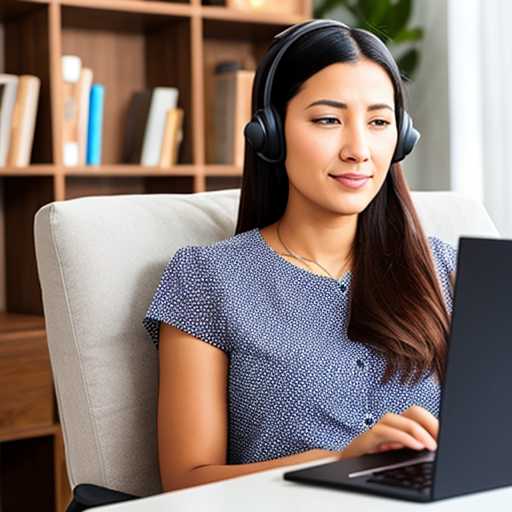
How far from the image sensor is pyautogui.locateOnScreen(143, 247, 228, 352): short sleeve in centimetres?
122

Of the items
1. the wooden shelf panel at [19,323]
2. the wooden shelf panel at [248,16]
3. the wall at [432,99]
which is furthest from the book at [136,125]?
the wall at [432,99]

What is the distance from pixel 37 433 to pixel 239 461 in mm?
1137

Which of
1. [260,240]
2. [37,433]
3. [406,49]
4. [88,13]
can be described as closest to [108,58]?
[88,13]

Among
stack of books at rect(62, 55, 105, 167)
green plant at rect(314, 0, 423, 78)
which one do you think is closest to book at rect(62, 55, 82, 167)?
stack of books at rect(62, 55, 105, 167)

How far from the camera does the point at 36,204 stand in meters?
2.47

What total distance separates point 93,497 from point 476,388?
67 centimetres

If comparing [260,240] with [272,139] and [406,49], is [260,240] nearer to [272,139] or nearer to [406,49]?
[272,139]

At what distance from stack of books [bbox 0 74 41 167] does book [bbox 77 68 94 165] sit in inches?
4.9

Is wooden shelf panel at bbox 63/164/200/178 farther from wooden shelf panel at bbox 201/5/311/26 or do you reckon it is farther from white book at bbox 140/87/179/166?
wooden shelf panel at bbox 201/5/311/26

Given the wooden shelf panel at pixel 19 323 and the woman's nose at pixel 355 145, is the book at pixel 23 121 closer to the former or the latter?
the wooden shelf panel at pixel 19 323

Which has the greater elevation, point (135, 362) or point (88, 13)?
point (88, 13)

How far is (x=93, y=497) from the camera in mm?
1169

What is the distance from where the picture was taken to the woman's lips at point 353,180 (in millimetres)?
1253

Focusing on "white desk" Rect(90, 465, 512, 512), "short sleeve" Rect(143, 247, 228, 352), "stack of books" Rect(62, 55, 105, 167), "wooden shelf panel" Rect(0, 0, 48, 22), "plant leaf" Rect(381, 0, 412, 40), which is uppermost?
"plant leaf" Rect(381, 0, 412, 40)
